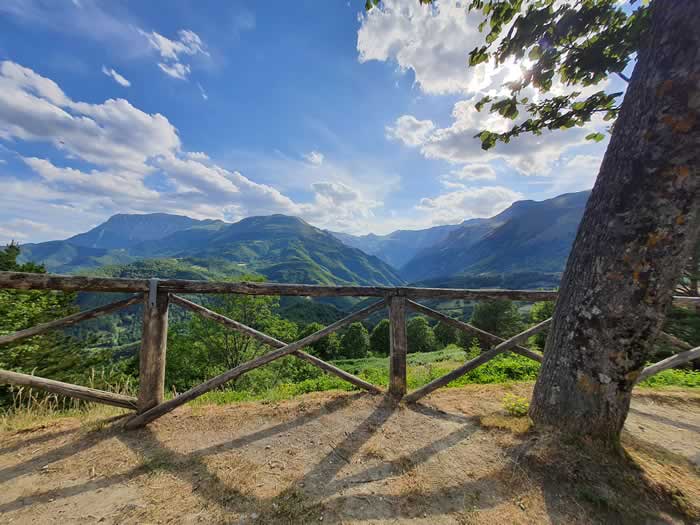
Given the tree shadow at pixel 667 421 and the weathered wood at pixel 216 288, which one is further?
the tree shadow at pixel 667 421

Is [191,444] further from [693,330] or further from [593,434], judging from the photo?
[693,330]

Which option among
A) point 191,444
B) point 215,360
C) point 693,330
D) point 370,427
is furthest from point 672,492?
point 215,360

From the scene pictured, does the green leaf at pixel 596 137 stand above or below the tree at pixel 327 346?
above

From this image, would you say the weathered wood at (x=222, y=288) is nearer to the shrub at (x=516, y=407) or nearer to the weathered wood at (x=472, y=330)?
the weathered wood at (x=472, y=330)

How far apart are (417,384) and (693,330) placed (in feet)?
62.6

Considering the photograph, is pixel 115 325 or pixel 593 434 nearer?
pixel 593 434

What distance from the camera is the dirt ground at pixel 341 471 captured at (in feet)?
7.58

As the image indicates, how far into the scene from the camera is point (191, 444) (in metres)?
3.30

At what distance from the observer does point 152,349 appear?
380 cm

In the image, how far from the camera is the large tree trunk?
240 centimetres

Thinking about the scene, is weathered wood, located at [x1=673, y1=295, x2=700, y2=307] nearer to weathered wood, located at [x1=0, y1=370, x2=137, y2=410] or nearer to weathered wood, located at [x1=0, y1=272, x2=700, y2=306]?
weathered wood, located at [x1=0, y1=272, x2=700, y2=306]

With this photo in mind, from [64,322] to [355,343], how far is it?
49.7 meters

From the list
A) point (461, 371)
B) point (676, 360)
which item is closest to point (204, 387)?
point (461, 371)

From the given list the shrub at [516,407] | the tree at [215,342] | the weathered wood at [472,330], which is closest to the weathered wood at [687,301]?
the weathered wood at [472,330]
